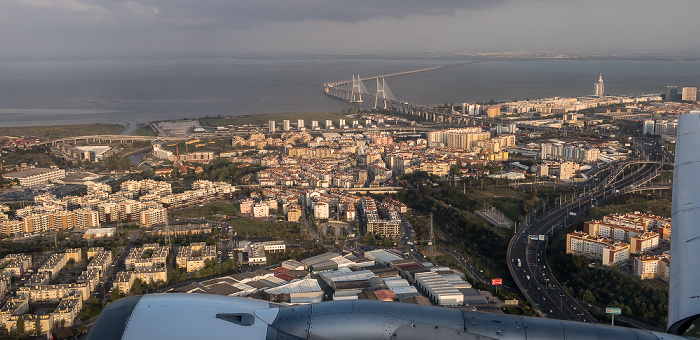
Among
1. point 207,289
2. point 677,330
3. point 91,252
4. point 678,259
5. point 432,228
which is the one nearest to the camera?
point 677,330

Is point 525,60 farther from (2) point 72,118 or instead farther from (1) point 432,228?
(1) point 432,228

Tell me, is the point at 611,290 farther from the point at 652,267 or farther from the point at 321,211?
the point at 321,211

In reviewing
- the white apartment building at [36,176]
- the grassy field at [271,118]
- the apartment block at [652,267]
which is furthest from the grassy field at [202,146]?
the apartment block at [652,267]

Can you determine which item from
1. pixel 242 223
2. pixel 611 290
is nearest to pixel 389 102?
pixel 242 223

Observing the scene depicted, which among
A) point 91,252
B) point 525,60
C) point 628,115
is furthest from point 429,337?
point 525,60

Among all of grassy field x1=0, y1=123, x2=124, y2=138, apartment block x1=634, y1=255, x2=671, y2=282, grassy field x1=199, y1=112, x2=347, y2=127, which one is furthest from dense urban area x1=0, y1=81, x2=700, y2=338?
grassy field x1=199, y1=112, x2=347, y2=127

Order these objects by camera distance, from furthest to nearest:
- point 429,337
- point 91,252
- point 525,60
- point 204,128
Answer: point 525,60
point 204,128
point 91,252
point 429,337

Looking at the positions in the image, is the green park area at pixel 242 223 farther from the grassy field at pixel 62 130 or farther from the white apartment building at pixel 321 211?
the grassy field at pixel 62 130
